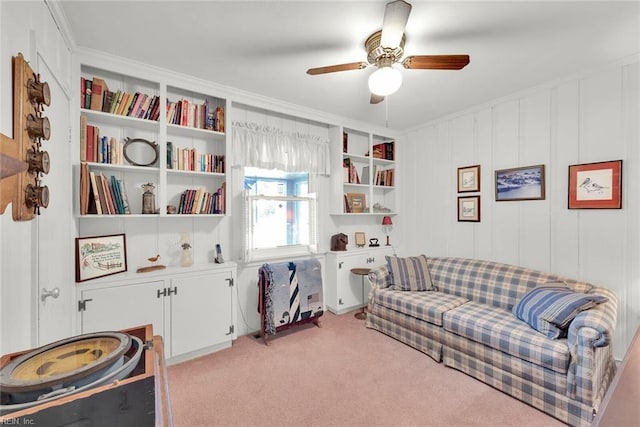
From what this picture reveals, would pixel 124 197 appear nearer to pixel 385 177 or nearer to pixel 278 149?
pixel 278 149

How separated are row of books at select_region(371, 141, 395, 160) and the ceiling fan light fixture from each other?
2.24 metres

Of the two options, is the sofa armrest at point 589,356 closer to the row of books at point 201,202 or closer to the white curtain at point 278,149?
the white curtain at point 278,149

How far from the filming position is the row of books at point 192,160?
2.56 m

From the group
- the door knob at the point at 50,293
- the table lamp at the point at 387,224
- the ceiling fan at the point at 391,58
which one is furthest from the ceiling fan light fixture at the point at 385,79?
the table lamp at the point at 387,224

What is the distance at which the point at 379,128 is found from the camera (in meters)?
4.09

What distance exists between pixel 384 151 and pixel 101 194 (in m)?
3.43

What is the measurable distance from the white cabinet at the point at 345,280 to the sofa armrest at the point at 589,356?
88.6 inches

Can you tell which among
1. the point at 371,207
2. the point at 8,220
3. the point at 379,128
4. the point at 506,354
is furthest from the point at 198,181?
the point at 506,354

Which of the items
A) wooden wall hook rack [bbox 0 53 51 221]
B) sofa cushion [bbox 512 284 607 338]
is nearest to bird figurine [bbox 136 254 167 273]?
wooden wall hook rack [bbox 0 53 51 221]

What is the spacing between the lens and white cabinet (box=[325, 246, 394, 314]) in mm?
3621

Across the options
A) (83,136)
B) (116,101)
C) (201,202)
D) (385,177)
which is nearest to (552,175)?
(385,177)

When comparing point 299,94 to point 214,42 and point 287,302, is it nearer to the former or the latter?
point 214,42

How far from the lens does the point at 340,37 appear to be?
198 centimetres

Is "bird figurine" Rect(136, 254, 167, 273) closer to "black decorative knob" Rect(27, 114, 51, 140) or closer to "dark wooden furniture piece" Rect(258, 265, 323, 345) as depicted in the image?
"dark wooden furniture piece" Rect(258, 265, 323, 345)
